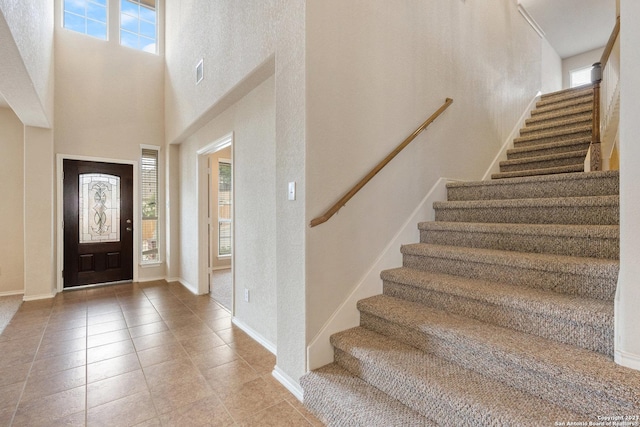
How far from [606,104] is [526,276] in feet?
9.17

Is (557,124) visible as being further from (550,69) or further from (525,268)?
(550,69)

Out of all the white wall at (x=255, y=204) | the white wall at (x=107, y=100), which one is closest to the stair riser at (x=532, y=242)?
the white wall at (x=255, y=204)

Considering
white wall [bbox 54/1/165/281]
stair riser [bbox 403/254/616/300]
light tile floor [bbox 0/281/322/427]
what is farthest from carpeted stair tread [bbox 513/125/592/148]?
white wall [bbox 54/1/165/281]

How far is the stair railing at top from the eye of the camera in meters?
2.85

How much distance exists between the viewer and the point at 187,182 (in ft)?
16.1

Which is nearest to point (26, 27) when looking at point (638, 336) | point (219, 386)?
point (219, 386)

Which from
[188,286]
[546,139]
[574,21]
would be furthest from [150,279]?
[574,21]

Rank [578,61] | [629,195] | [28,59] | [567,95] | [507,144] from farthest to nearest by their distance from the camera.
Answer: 1. [578,61]
2. [567,95]
3. [507,144]
4. [28,59]
5. [629,195]

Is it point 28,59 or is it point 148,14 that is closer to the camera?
point 28,59

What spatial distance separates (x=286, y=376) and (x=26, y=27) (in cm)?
369

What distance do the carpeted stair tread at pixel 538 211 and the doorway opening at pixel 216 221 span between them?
2286 mm

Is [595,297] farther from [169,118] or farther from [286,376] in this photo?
[169,118]

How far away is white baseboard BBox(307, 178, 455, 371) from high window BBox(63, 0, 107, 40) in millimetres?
5938

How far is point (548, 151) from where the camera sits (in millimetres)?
3584
